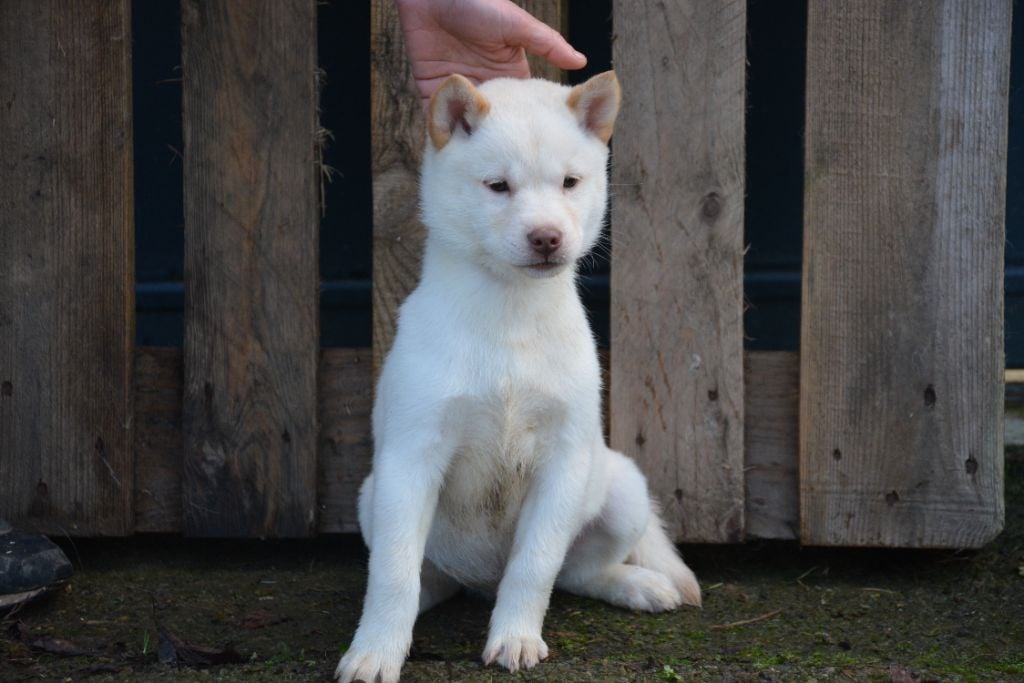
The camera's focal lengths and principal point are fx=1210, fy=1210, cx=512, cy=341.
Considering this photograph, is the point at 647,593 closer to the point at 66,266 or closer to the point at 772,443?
the point at 772,443

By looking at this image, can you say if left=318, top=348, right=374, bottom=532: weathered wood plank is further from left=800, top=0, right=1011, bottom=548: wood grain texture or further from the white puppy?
left=800, top=0, right=1011, bottom=548: wood grain texture

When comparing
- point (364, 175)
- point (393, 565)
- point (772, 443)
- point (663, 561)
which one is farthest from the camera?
point (364, 175)

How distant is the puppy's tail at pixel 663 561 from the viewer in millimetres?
3785

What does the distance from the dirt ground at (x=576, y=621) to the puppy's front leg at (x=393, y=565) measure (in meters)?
0.09

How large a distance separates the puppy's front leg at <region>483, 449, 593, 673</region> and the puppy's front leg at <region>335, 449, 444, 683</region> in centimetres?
25

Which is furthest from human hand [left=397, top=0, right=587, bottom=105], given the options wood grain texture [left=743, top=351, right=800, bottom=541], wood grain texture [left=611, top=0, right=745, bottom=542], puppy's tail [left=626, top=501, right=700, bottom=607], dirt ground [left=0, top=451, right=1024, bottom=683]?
dirt ground [left=0, top=451, right=1024, bottom=683]

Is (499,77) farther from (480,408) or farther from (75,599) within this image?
(75,599)

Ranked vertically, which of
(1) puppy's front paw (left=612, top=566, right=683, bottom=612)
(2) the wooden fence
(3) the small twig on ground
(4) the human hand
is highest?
(4) the human hand

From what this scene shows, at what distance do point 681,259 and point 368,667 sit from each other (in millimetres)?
1702

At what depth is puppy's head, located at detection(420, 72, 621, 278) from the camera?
305cm

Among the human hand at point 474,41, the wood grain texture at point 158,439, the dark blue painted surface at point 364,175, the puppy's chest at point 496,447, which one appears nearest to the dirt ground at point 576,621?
the wood grain texture at point 158,439

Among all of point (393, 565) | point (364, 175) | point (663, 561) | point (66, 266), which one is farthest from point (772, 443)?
point (66, 266)

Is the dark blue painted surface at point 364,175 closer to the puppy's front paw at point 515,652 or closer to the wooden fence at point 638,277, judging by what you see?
the wooden fence at point 638,277

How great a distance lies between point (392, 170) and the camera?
3.96m
